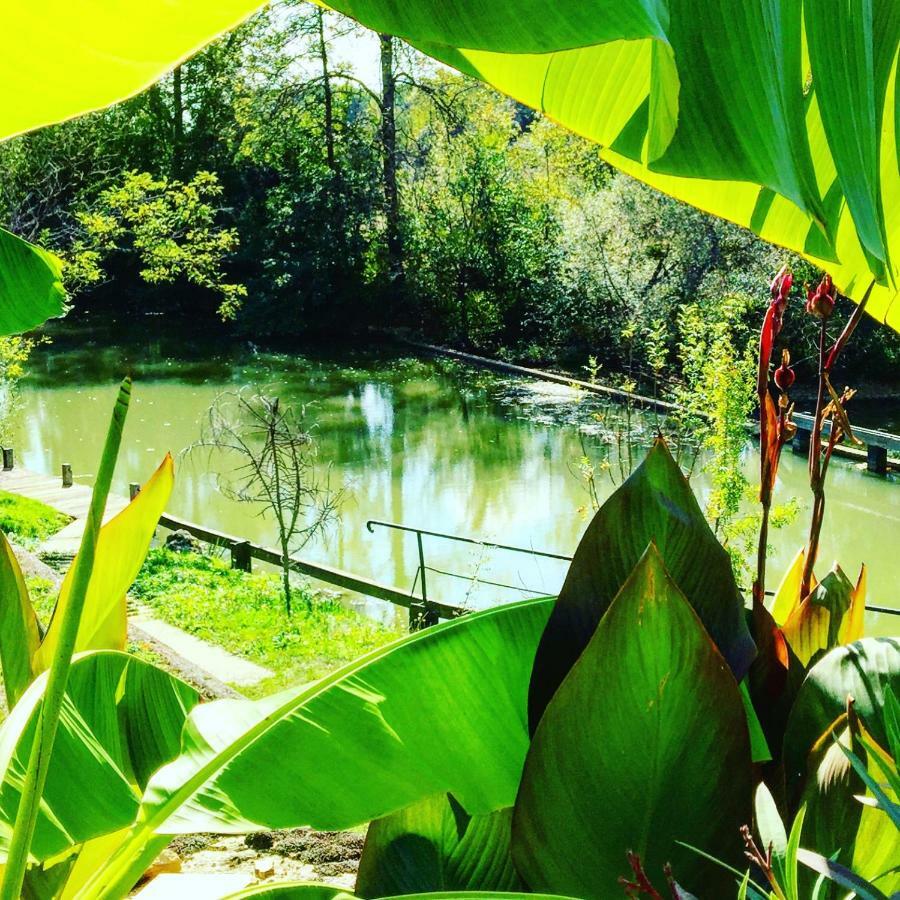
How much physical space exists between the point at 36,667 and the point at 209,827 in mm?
536

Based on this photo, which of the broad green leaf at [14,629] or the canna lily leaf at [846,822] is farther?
the broad green leaf at [14,629]

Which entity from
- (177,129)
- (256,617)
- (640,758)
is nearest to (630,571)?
(640,758)

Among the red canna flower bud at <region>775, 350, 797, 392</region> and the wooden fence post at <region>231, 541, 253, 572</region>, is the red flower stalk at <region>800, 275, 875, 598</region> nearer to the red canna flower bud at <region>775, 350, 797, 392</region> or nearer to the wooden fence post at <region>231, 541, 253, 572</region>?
the red canna flower bud at <region>775, 350, 797, 392</region>

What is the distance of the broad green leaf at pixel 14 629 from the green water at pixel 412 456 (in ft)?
21.5

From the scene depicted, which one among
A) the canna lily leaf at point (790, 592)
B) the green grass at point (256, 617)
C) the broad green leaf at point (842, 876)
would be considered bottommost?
the green grass at point (256, 617)

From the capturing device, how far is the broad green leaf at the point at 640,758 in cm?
83

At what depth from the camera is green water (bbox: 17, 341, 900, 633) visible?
36.2 ft

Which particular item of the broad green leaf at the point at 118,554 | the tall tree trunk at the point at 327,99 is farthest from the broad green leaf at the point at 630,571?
the tall tree trunk at the point at 327,99

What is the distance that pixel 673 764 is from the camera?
870 millimetres

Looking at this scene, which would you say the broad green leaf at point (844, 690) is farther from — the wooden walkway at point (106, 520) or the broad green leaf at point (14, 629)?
the wooden walkway at point (106, 520)

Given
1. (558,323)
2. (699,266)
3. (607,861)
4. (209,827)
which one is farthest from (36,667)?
(558,323)

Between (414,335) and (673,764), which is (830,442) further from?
(414,335)

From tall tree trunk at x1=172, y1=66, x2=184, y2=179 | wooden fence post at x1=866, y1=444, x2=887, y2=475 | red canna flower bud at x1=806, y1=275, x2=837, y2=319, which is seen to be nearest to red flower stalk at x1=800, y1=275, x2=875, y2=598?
red canna flower bud at x1=806, y1=275, x2=837, y2=319

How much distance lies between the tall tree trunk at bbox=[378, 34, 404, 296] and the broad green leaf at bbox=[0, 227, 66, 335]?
76.6 ft
